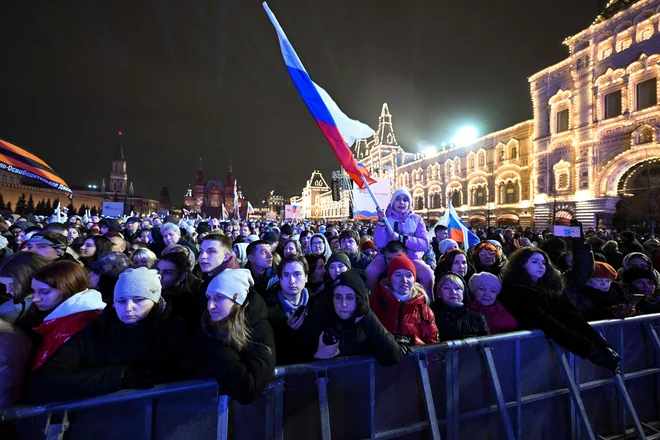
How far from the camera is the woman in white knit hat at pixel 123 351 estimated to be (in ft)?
6.18

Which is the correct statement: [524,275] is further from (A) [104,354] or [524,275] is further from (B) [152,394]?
(A) [104,354]

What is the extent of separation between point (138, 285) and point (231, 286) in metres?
0.66

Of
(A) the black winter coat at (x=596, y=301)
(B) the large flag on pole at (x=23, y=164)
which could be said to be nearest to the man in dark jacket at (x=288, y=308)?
(A) the black winter coat at (x=596, y=301)

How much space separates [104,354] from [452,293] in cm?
296

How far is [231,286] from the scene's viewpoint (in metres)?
2.34

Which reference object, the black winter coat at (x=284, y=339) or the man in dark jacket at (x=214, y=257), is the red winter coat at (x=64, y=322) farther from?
the man in dark jacket at (x=214, y=257)

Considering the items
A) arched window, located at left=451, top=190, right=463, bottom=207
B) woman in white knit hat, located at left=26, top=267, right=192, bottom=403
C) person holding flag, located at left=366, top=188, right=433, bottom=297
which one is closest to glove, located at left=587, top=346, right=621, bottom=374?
person holding flag, located at left=366, top=188, right=433, bottom=297

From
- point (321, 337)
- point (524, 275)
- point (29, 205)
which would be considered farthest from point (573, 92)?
point (29, 205)

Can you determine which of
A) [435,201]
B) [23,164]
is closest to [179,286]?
[23,164]

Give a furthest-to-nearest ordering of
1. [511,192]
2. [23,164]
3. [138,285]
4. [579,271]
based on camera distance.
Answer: [511,192] < [23,164] < [579,271] < [138,285]

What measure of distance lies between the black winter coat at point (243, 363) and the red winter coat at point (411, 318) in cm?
128

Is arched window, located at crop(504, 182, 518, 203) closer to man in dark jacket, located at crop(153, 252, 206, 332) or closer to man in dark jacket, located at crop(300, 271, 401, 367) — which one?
man in dark jacket, located at crop(300, 271, 401, 367)

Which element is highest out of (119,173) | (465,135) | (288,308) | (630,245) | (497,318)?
(119,173)

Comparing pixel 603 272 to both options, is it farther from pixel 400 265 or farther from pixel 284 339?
pixel 284 339
